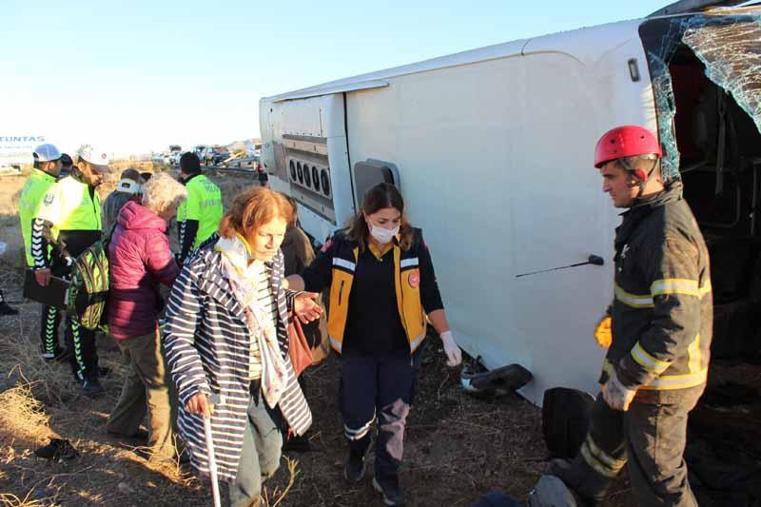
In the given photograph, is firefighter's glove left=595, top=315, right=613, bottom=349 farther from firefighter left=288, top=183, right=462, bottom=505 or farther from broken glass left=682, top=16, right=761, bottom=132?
broken glass left=682, top=16, right=761, bottom=132

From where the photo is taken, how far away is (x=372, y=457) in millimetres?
3914

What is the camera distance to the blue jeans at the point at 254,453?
2.73 metres

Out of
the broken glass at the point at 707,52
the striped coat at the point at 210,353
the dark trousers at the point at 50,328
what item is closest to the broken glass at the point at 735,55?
the broken glass at the point at 707,52

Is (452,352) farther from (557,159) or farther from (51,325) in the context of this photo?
(51,325)

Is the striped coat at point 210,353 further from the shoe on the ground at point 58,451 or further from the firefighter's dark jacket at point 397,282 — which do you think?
the shoe on the ground at point 58,451

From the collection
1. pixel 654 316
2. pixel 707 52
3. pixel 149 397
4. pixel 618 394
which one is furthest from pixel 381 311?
pixel 707 52

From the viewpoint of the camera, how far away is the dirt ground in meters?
3.49

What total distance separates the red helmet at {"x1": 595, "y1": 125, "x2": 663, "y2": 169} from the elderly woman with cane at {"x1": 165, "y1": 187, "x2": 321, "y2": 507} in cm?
135

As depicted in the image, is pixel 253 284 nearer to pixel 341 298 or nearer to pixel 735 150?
pixel 341 298

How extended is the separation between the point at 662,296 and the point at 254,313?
64.2 inches

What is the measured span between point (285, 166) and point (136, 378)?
20.2ft

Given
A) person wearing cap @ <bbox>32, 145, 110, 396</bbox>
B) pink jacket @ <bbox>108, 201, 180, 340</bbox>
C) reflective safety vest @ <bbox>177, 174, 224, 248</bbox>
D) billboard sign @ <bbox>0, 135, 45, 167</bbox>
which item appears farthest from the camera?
billboard sign @ <bbox>0, 135, 45, 167</bbox>

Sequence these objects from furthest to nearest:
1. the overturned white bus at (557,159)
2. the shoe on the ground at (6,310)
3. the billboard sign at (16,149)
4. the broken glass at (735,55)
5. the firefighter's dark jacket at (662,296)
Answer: the billboard sign at (16,149) → the shoe on the ground at (6,310) → the overturned white bus at (557,159) → the broken glass at (735,55) → the firefighter's dark jacket at (662,296)

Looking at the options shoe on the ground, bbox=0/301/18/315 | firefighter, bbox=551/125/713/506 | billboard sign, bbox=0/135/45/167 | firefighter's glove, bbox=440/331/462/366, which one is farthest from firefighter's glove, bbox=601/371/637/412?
billboard sign, bbox=0/135/45/167
